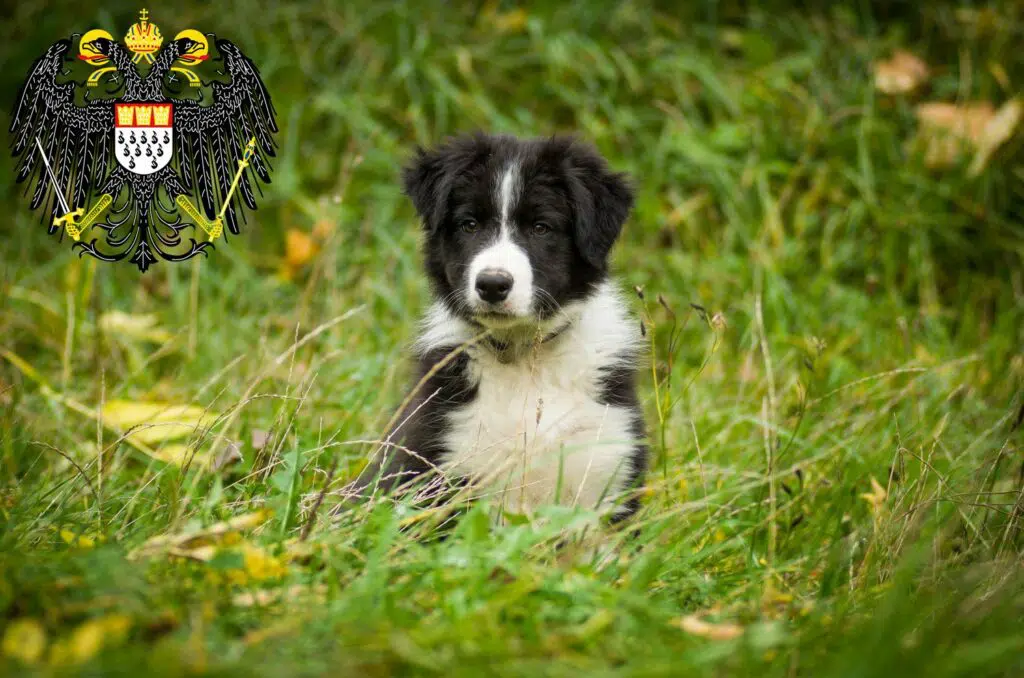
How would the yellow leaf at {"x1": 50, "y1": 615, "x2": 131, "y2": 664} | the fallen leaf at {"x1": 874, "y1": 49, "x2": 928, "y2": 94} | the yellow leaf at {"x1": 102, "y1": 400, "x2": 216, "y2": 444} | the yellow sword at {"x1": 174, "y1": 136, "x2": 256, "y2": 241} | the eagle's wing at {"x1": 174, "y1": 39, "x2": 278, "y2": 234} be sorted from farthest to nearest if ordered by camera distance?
the fallen leaf at {"x1": 874, "y1": 49, "x2": 928, "y2": 94} → the eagle's wing at {"x1": 174, "y1": 39, "x2": 278, "y2": 234} → the yellow sword at {"x1": 174, "y1": 136, "x2": 256, "y2": 241} → the yellow leaf at {"x1": 102, "y1": 400, "x2": 216, "y2": 444} → the yellow leaf at {"x1": 50, "y1": 615, "x2": 131, "y2": 664}

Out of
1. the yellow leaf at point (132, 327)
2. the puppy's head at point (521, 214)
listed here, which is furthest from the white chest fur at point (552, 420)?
the yellow leaf at point (132, 327)

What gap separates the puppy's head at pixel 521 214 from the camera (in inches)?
123

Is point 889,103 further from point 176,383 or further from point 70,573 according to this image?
point 70,573

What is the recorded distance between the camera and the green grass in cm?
189

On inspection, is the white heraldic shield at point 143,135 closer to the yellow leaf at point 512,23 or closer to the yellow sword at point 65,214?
the yellow sword at point 65,214

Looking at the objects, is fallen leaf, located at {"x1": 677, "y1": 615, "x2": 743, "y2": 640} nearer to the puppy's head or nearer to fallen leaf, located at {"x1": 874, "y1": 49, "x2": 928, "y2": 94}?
the puppy's head

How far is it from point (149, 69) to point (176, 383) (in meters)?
1.46

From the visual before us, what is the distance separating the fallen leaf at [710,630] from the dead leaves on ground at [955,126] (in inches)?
179

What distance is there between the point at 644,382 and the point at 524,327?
1.45m

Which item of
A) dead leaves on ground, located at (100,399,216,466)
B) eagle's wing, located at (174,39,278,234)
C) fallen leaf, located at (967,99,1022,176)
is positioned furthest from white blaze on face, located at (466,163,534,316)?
fallen leaf, located at (967,99,1022,176)

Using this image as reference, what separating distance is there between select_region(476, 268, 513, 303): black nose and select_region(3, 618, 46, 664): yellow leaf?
1649mm

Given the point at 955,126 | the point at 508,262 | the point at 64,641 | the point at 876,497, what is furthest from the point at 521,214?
the point at 955,126

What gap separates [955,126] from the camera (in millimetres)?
5781

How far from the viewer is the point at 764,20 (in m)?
6.96
